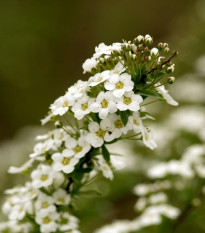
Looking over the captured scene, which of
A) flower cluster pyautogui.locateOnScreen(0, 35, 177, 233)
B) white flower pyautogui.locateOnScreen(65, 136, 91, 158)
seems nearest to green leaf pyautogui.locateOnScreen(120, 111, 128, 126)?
flower cluster pyautogui.locateOnScreen(0, 35, 177, 233)

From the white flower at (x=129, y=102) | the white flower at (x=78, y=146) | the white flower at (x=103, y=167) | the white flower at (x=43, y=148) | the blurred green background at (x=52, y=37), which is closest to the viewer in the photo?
the white flower at (x=129, y=102)

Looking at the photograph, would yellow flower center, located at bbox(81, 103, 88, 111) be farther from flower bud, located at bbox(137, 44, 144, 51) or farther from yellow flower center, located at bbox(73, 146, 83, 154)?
flower bud, located at bbox(137, 44, 144, 51)

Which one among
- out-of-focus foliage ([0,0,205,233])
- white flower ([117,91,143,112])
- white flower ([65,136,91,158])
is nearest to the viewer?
white flower ([117,91,143,112])

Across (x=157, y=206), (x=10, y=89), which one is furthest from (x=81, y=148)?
(x=10, y=89)

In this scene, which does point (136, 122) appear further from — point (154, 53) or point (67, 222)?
point (67, 222)

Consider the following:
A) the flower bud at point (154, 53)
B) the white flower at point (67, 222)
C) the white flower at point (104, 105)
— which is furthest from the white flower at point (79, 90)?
the white flower at point (67, 222)

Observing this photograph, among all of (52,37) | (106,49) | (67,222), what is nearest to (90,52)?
(52,37)

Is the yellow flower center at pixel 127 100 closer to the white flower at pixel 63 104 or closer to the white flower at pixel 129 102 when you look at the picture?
the white flower at pixel 129 102
